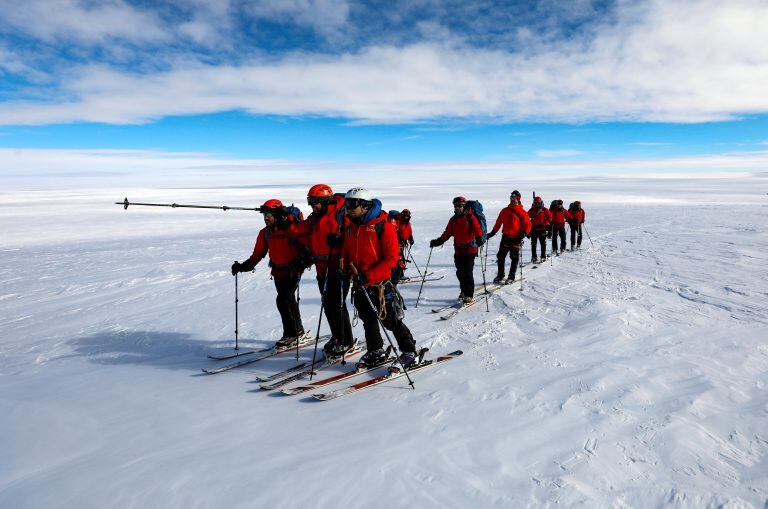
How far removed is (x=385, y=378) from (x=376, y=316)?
74cm

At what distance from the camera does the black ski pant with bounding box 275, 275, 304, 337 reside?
249 inches

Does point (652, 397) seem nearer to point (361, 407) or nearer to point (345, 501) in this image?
point (361, 407)

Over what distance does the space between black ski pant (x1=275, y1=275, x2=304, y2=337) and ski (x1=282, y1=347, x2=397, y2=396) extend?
1.18 m

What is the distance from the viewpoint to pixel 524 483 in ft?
10.5

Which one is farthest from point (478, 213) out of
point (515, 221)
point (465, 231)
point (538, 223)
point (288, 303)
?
point (538, 223)

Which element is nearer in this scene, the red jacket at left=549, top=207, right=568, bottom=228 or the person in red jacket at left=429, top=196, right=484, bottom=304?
the person in red jacket at left=429, top=196, right=484, bottom=304

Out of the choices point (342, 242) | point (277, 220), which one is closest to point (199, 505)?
point (342, 242)

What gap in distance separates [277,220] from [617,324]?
18.0 feet

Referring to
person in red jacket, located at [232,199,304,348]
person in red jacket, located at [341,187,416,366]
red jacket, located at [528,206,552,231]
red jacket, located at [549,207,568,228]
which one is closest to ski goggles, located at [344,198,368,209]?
person in red jacket, located at [341,187,416,366]

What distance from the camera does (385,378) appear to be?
513 cm

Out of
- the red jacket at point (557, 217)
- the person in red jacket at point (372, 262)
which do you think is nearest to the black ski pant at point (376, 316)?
the person in red jacket at point (372, 262)

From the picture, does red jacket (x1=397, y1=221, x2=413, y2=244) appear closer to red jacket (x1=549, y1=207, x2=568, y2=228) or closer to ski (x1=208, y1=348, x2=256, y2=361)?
ski (x1=208, y1=348, x2=256, y2=361)

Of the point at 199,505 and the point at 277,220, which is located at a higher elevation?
the point at 277,220

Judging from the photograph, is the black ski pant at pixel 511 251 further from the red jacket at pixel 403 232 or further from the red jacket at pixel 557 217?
the red jacket at pixel 557 217
